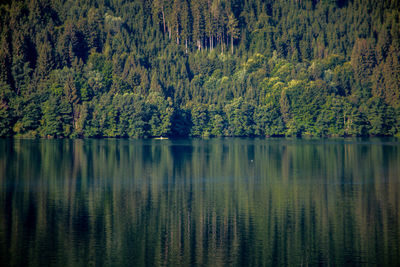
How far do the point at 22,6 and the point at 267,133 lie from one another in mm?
91898

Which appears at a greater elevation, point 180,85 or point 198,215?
point 180,85

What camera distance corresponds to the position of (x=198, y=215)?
132ft

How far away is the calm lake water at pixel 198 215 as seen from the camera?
102ft

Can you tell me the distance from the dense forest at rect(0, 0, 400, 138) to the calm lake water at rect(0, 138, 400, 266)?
264 feet

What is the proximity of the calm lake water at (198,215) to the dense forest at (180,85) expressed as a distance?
80.4 meters

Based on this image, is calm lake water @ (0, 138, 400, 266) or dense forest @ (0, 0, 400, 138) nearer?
calm lake water @ (0, 138, 400, 266)

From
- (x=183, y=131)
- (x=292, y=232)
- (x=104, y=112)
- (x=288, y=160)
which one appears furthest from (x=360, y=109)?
(x=292, y=232)

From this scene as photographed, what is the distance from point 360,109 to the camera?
152 metres

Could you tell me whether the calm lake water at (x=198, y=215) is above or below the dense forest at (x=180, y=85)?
below

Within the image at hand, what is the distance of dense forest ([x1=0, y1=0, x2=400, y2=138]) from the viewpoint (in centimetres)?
14875

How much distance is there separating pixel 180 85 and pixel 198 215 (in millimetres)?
139882

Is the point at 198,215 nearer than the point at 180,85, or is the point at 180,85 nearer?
the point at 198,215

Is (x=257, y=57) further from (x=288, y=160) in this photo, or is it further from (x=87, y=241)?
(x=87, y=241)

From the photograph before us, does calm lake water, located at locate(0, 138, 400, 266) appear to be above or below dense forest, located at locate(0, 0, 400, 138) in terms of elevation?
below
